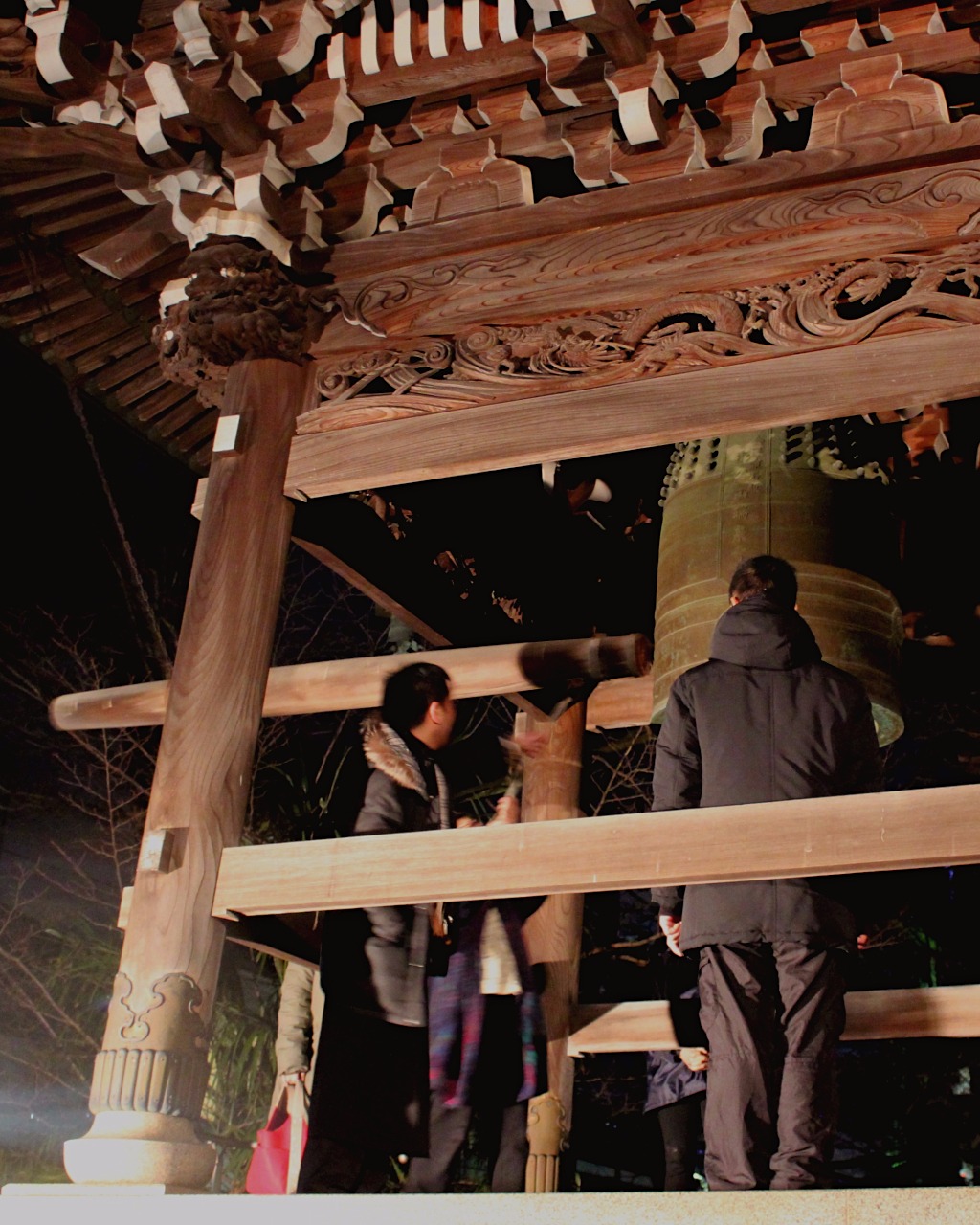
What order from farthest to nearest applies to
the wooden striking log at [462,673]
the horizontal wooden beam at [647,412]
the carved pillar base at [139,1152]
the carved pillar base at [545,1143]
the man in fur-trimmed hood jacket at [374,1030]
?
the carved pillar base at [545,1143] < the wooden striking log at [462,673] < the man in fur-trimmed hood jacket at [374,1030] < the horizontal wooden beam at [647,412] < the carved pillar base at [139,1152]

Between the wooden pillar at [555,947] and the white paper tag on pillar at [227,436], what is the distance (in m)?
1.90

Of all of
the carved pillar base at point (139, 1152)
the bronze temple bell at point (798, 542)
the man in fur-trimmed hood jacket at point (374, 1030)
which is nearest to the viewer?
the carved pillar base at point (139, 1152)

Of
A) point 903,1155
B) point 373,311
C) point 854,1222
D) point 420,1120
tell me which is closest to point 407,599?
point 373,311

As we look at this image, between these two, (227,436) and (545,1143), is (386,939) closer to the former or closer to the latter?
(227,436)

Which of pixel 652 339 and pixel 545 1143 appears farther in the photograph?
pixel 545 1143

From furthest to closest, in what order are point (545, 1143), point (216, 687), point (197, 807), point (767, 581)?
point (545, 1143) → point (216, 687) → point (197, 807) → point (767, 581)

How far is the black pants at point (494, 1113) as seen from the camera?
3.83m

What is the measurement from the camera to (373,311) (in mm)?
4305

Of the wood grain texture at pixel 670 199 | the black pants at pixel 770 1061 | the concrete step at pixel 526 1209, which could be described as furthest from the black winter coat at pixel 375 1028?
the wood grain texture at pixel 670 199

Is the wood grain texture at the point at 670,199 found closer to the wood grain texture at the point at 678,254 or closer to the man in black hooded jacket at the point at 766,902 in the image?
the wood grain texture at the point at 678,254

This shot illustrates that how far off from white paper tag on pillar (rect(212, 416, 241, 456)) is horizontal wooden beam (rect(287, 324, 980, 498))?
0.18 meters

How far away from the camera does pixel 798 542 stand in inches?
160

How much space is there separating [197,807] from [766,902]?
1493mm

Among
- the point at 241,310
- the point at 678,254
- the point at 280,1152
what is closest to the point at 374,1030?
the point at 280,1152
